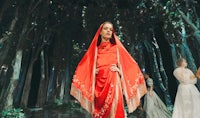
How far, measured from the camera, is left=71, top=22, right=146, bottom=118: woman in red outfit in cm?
342

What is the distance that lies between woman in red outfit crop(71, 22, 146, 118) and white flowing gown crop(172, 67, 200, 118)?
1680 millimetres

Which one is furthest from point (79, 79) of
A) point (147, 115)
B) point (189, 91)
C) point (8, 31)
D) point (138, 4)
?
point (138, 4)

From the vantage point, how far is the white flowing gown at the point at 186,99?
4887mm

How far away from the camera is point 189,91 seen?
4977 millimetres

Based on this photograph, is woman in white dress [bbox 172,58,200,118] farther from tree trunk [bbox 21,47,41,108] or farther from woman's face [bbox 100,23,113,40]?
tree trunk [bbox 21,47,41,108]

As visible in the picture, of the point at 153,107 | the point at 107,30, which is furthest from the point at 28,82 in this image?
the point at 107,30

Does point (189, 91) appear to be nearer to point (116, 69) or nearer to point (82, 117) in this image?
point (116, 69)

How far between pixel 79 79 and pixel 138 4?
624 cm

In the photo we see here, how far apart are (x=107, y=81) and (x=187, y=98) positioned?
209 centimetres

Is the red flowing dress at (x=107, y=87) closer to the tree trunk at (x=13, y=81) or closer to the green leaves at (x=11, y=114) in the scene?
the green leaves at (x=11, y=114)

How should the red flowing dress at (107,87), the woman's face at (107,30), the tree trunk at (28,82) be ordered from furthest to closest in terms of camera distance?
the tree trunk at (28,82), the woman's face at (107,30), the red flowing dress at (107,87)

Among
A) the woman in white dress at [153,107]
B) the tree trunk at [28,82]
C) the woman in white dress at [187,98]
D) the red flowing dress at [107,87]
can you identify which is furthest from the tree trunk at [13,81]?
the red flowing dress at [107,87]

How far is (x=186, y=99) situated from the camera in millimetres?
4930

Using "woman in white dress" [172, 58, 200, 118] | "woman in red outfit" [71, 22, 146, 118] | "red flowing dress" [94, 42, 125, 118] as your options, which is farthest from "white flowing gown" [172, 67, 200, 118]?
"red flowing dress" [94, 42, 125, 118]
